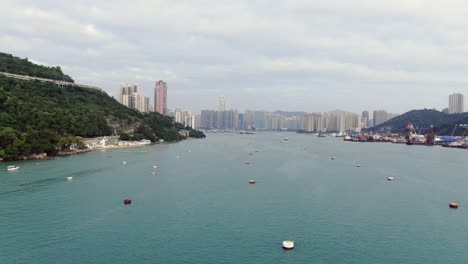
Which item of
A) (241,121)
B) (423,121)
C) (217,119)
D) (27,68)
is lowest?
(423,121)

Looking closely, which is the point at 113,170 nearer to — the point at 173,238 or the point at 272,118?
the point at 173,238

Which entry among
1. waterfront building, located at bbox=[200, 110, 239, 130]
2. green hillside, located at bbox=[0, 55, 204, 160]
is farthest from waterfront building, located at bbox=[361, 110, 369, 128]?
green hillside, located at bbox=[0, 55, 204, 160]

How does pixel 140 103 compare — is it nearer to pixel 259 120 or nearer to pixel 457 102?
pixel 457 102

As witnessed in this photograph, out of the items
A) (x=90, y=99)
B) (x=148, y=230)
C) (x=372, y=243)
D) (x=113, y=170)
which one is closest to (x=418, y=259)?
(x=372, y=243)

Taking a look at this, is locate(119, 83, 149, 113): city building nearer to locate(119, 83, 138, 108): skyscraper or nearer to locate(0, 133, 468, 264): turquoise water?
locate(119, 83, 138, 108): skyscraper

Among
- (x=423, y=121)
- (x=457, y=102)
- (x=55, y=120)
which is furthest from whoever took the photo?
(x=457, y=102)

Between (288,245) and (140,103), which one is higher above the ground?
(140,103)

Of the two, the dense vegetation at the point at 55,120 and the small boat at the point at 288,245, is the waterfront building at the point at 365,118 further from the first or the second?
the small boat at the point at 288,245

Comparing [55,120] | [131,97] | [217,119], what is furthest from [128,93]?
[217,119]
